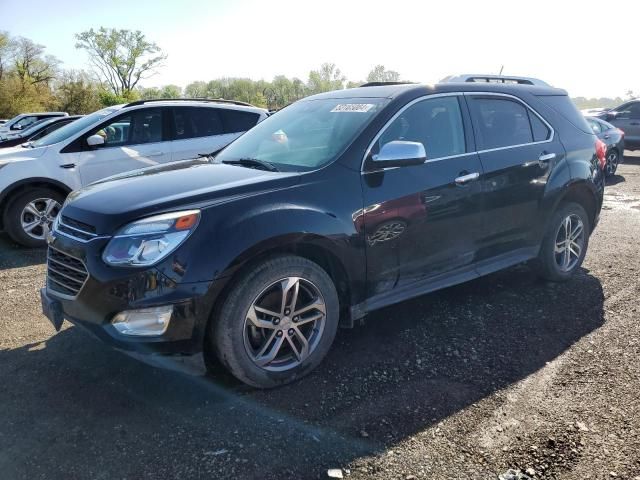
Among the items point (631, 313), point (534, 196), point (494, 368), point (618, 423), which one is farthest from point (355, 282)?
point (631, 313)

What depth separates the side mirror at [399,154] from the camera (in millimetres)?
3322

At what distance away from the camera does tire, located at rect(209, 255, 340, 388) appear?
2.86m

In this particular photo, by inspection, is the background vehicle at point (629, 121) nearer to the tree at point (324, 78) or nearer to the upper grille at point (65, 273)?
the upper grille at point (65, 273)

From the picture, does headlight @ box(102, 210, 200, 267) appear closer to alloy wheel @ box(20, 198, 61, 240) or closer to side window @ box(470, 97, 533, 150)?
side window @ box(470, 97, 533, 150)

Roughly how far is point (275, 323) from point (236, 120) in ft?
17.9

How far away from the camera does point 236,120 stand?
310 inches

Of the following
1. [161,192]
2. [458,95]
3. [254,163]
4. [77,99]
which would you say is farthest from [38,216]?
[77,99]

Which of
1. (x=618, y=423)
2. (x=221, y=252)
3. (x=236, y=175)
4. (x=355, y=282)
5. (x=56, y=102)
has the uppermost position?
(x=56, y=102)

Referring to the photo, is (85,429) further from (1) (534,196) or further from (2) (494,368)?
(1) (534,196)

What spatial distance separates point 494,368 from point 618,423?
764 millimetres

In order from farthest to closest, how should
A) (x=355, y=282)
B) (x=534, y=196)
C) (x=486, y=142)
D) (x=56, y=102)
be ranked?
(x=56, y=102) → (x=534, y=196) → (x=486, y=142) → (x=355, y=282)

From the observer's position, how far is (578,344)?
12.0ft

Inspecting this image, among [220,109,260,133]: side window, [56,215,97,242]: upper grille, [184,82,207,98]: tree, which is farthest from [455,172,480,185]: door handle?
[184,82,207,98]: tree

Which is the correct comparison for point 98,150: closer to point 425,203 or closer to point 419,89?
point 419,89
